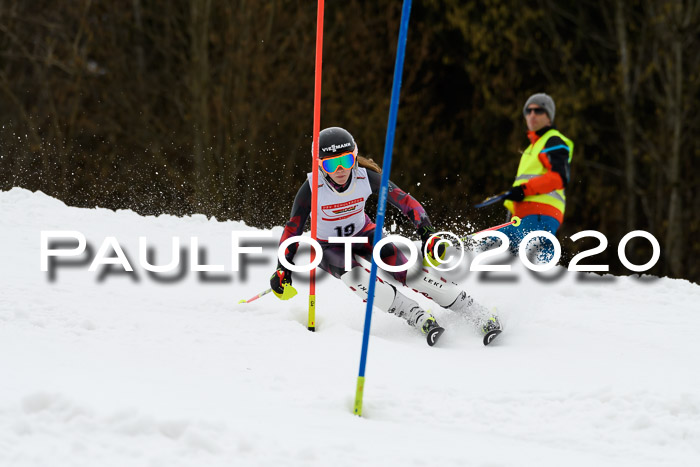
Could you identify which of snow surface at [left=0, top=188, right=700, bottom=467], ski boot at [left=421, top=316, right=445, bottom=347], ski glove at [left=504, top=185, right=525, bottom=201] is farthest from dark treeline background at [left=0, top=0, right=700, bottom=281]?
ski boot at [left=421, top=316, right=445, bottom=347]

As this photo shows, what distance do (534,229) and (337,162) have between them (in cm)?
172

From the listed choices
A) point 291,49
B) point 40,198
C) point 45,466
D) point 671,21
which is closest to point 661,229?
point 671,21

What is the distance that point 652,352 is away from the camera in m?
5.26

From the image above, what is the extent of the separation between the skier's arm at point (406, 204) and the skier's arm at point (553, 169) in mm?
920

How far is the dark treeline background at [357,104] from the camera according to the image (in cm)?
1301

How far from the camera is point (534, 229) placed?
5.96m

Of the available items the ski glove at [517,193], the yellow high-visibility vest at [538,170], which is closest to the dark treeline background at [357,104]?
the yellow high-visibility vest at [538,170]

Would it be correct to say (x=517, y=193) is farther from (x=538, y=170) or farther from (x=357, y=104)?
(x=357, y=104)

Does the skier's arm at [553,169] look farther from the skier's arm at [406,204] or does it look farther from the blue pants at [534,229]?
the skier's arm at [406,204]

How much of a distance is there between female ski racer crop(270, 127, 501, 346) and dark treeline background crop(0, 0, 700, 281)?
7613 mm

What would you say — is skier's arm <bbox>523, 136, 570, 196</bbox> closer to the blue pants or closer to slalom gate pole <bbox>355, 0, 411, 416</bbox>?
the blue pants

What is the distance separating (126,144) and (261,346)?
11.9m

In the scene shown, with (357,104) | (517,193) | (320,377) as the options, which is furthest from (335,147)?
(357,104)

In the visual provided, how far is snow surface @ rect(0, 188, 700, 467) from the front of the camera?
2914mm
